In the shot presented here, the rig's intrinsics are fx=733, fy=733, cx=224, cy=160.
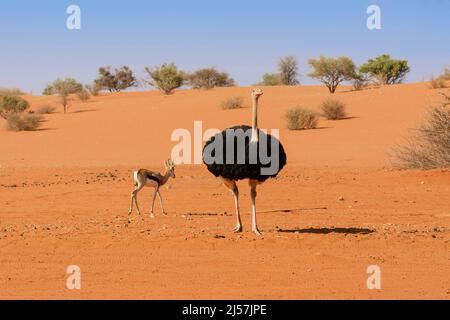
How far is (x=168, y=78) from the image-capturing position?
201ft

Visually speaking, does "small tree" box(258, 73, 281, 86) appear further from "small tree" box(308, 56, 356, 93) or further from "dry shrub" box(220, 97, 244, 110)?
"dry shrub" box(220, 97, 244, 110)

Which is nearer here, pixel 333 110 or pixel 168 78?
pixel 333 110

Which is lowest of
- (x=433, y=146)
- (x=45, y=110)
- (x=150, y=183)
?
(x=150, y=183)

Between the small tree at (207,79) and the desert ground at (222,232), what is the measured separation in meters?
39.0

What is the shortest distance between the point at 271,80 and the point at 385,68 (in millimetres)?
18500

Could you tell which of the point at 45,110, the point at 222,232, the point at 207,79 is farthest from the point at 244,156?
the point at 207,79

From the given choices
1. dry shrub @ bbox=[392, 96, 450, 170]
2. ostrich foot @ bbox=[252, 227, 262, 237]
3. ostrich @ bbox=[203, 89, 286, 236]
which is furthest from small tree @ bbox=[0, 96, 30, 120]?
ostrich foot @ bbox=[252, 227, 262, 237]

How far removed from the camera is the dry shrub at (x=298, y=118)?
3266 centimetres

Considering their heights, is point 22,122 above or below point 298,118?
above

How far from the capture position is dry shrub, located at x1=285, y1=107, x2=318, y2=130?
107 feet

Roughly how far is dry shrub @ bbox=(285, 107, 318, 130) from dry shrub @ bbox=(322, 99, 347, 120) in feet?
7.81

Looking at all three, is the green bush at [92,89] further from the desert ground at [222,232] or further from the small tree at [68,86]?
the desert ground at [222,232]

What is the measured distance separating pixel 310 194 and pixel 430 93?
23.2 meters

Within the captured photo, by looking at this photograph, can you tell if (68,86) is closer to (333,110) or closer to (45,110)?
(45,110)
